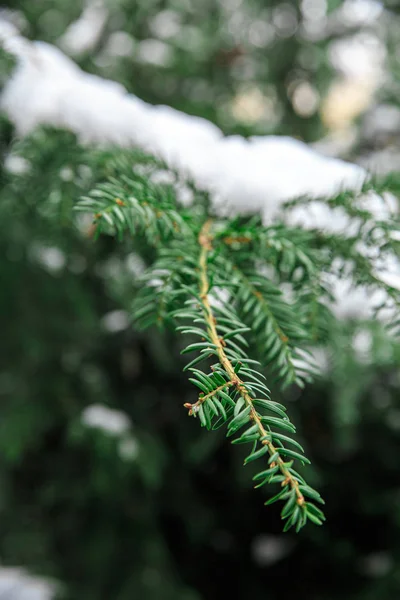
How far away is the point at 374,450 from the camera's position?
1719mm

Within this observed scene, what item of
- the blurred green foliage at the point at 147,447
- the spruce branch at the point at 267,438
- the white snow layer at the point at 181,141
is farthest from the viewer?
the blurred green foliage at the point at 147,447

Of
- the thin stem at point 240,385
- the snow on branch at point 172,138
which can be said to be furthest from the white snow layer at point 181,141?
the thin stem at point 240,385

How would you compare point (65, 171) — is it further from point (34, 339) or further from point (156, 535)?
point (156, 535)

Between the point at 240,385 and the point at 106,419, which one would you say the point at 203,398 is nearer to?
the point at 240,385

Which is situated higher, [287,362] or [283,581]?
[287,362]

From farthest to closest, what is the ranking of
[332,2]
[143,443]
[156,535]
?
[156,535] → [143,443] → [332,2]

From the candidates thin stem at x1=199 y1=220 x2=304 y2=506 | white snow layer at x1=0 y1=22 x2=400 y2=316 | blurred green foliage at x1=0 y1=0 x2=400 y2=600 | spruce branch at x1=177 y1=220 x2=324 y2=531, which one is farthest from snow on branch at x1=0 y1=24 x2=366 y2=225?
spruce branch at x1=177 y1=220 x2=324 y2=531

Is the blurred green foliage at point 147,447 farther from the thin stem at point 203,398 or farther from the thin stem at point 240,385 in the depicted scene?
the thin stem at point 203,398

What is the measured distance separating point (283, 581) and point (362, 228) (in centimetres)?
153

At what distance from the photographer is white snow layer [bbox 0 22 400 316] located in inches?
34.6

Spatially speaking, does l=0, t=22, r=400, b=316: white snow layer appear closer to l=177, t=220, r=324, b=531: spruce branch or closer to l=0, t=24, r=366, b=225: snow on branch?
l=0, t=24, r=366, b=225: snow on branch

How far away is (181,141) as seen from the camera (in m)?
0.96

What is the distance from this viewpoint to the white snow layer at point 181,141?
88 centimetres

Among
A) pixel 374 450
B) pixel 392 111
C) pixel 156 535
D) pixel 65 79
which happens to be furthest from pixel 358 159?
pixel 156 535
